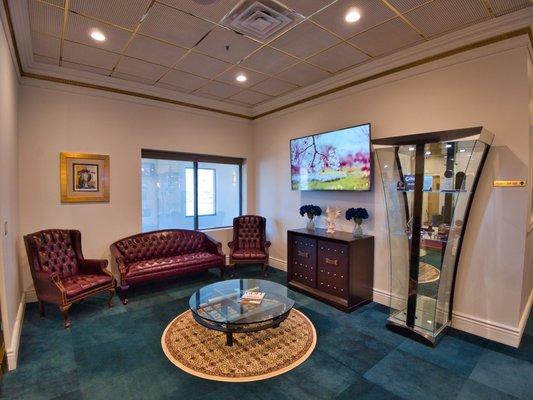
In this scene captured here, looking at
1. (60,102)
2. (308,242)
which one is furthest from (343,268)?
(60,102)

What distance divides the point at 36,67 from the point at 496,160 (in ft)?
19.2

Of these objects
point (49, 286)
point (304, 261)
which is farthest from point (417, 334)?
point (49, 286)

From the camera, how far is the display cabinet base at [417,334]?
3.01 meters

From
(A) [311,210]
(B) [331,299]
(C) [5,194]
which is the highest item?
(C) [5,194]

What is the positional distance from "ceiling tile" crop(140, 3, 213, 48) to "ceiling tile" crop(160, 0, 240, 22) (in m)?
0.09

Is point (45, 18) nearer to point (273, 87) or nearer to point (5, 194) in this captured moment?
point (5, 194)

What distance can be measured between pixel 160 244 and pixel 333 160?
323 cm

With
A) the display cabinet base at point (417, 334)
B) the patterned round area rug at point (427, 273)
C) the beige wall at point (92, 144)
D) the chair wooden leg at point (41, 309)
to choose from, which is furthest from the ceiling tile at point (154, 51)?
the display cabinet base at point (417, 334)

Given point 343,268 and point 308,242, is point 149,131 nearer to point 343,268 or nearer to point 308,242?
point 308,242

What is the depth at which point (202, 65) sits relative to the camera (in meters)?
4.08

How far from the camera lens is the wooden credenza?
385 centimetres

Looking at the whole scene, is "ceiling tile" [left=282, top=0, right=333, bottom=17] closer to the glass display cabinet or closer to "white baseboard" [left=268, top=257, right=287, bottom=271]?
the glass display cabinet

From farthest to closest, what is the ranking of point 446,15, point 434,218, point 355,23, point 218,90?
1. point 218,90
2. point 434,218
3. point 355,23
4. point 446,15

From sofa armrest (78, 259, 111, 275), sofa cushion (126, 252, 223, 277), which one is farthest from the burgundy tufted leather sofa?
sofa armrest (78, 259, 111, 275)
